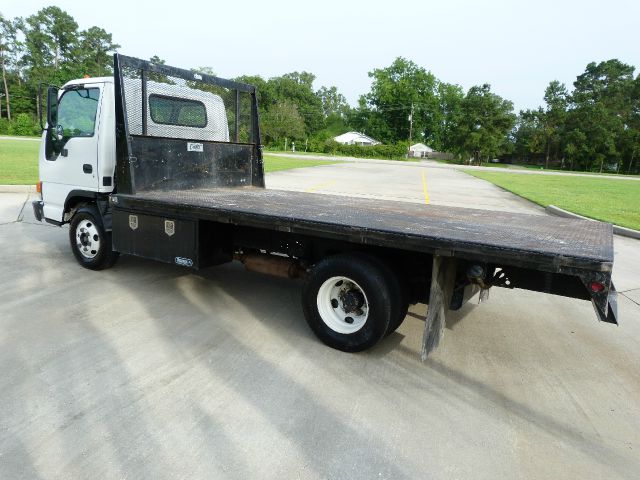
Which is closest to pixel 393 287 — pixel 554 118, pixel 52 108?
pixel 52 108

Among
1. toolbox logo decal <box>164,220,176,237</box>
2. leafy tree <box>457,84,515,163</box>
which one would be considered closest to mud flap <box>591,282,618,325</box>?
toolbox logo decal <box>164,220,176,237</box>

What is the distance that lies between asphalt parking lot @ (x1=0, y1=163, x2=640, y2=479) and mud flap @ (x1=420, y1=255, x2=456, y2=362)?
319 mm

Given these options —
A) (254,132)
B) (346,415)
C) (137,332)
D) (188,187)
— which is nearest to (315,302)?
(346,415)

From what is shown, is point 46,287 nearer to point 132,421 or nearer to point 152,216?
point 152,216

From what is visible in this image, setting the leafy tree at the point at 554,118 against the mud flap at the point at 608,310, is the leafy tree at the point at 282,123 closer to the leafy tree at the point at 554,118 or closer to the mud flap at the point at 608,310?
the leafy tree at the point at 554,118

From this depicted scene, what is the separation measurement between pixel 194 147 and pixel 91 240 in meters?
1.69

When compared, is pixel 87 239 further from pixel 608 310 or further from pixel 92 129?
pixel 608 310

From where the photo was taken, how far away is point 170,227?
489cm

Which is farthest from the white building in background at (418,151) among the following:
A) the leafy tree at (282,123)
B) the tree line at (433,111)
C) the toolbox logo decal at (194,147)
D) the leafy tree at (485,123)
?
the toolbox logo decal at (194,147)

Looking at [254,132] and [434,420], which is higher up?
[254,132]

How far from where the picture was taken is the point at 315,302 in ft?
13.7

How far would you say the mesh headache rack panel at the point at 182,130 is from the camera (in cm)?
537

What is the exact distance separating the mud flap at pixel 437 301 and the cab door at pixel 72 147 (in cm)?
423

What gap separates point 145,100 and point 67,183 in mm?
1603
